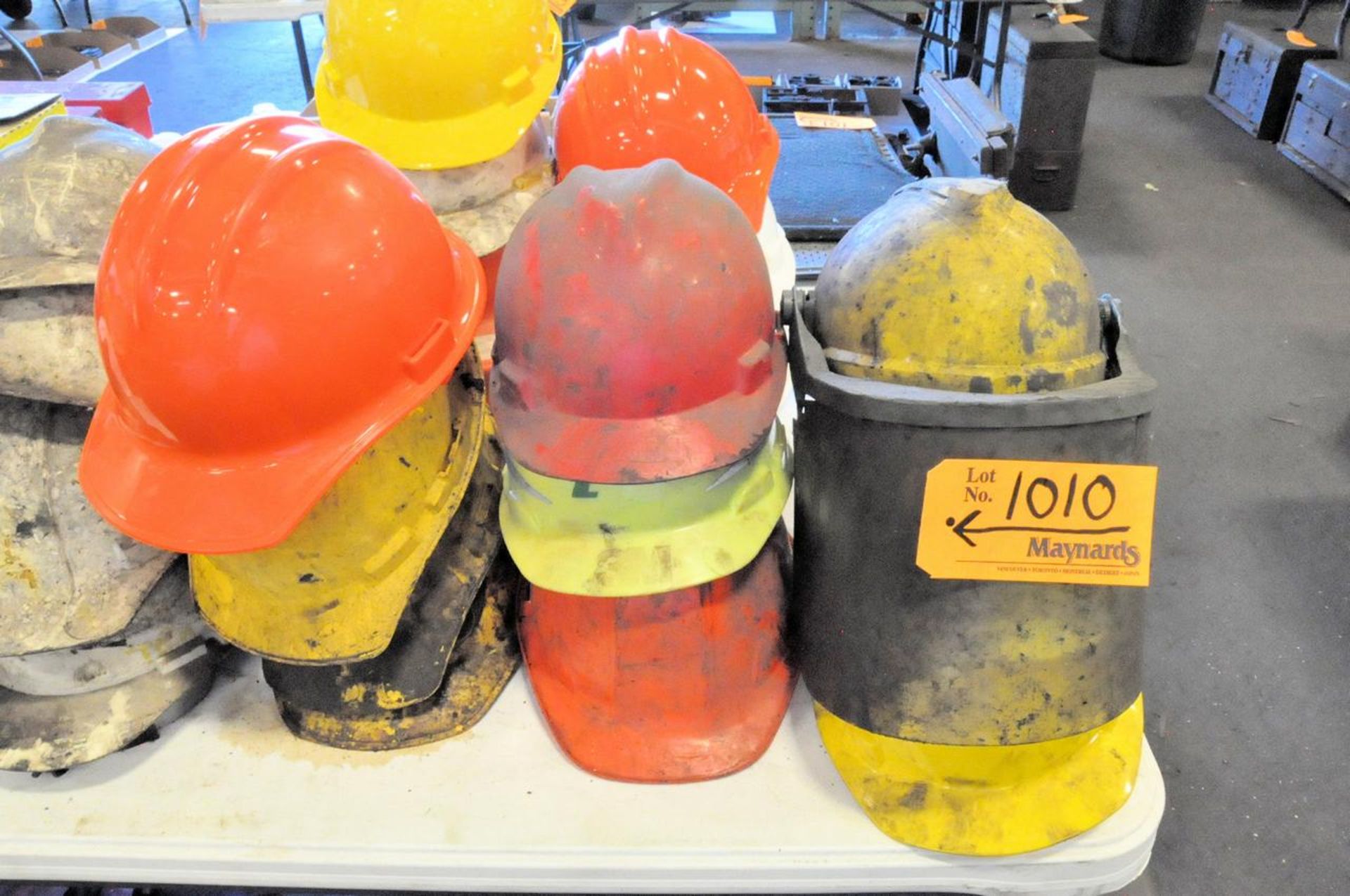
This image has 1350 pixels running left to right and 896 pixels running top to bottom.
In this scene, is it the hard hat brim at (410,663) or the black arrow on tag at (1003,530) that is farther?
the hard hat brim at (410,663)

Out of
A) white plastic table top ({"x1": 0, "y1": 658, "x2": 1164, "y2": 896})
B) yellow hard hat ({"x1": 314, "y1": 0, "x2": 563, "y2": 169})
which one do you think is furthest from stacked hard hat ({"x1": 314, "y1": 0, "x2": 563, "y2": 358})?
white plastic table top ({"x1": 0, "y1": 658, "x2": 1164, "y2": 896})

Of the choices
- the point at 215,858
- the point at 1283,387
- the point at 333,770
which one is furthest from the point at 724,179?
the point at 1283,387

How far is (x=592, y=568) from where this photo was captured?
818 millimetres

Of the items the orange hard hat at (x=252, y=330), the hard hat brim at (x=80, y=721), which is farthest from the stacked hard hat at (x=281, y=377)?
the hard hat brim at (x=80, y=721)

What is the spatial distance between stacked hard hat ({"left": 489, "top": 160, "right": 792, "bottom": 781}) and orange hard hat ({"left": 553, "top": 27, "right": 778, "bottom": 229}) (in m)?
0.43

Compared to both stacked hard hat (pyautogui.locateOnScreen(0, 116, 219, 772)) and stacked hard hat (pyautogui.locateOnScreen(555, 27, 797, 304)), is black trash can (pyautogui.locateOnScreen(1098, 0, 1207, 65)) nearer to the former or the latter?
stacked hard hat (pyautogui.locateOnScreen(555, 27, 797, 304))

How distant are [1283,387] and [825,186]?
136cm

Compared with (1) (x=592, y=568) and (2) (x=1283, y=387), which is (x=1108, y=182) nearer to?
(2) (x=1283, y=387)

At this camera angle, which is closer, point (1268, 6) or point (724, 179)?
point (724, 179)

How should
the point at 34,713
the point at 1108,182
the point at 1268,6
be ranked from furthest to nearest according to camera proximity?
the point at 1268,6 < the point at 1108,182 < the point at 34,713

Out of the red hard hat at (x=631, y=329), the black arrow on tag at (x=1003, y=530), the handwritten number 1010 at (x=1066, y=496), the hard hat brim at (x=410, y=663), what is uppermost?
the red hard hat at (x=631, y=329)

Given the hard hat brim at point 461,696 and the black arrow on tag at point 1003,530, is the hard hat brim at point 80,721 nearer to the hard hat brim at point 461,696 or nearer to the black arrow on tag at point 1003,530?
the hard hat brim at point 461,696

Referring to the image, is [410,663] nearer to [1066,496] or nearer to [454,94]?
[1066,496]

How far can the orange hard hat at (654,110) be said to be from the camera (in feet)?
4.06
